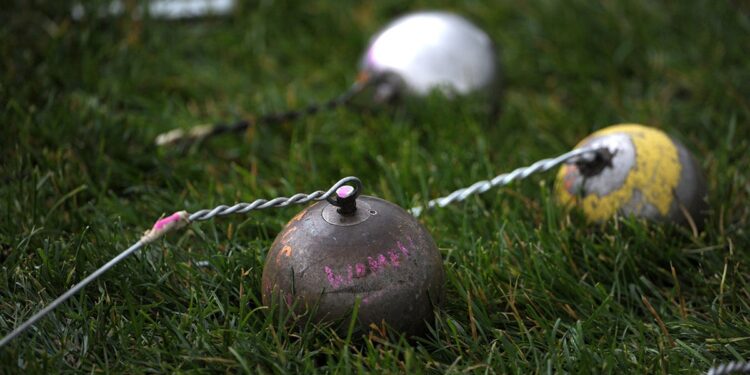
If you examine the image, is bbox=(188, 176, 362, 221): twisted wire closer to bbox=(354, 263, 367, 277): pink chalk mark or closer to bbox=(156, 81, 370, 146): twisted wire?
bbox=(354, 263, 367, 277): pink chalk mark

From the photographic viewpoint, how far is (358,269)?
2.10m

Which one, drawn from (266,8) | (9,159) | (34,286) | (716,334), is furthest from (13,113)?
(716,334)

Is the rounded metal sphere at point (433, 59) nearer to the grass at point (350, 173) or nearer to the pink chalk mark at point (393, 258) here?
the grass at point (350, 173)

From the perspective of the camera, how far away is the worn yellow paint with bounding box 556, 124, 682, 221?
2.70 m

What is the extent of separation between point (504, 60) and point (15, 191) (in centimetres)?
260

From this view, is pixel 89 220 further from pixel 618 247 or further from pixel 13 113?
pixel 618 247

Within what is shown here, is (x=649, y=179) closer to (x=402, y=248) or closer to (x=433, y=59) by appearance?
(x=402, y=248)

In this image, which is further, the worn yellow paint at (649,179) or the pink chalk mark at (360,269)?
the worn yellow paint at (649,179)

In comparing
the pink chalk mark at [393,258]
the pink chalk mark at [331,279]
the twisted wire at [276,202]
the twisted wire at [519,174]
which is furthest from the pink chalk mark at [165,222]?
the twisted wire at [519,174]

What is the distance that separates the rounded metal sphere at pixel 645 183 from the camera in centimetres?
270

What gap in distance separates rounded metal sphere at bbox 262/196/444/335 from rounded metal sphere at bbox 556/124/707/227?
31.7 inches

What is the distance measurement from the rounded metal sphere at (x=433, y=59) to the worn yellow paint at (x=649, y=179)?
1138 millimetres

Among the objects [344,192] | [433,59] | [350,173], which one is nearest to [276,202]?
[344,192]

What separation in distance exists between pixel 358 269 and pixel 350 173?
1.27 metres
